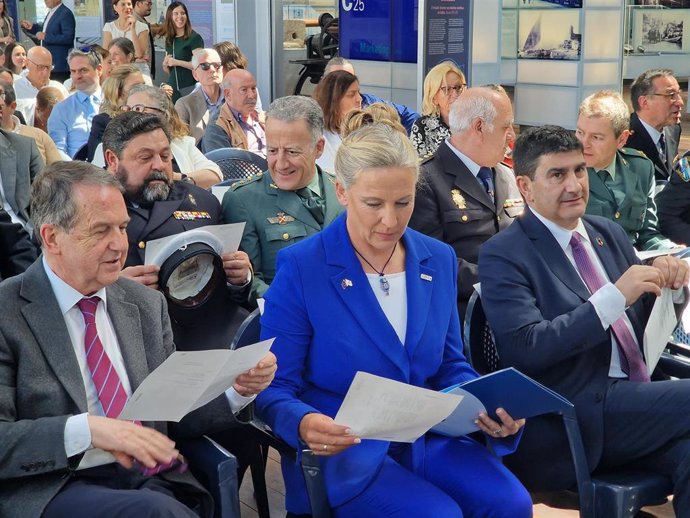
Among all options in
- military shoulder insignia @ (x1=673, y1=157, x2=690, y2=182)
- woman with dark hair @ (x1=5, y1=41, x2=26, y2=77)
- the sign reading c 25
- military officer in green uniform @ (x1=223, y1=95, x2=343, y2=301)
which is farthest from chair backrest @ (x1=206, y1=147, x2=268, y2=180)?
the sign reading c 25

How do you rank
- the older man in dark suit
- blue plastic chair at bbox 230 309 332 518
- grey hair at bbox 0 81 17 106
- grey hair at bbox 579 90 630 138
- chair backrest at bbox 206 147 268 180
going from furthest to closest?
the older man in dark suit < grey hair at bbox 0 81 17 106 < chair backrest at bbox 206 147 268 180 < grey hair at bbox 579 90 630 138 < blue plastic chair at bbox 230 309 332 518

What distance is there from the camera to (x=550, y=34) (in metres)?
12.8

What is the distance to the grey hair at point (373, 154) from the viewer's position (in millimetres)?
2631

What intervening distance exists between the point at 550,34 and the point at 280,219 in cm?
992

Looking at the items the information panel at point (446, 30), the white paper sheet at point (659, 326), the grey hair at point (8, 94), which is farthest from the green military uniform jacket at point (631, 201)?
the information panel at point (446, 30)

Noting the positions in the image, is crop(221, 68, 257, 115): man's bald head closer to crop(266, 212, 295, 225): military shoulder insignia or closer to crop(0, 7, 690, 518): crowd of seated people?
crop(0, 7, 690, 518): crowd of seated people

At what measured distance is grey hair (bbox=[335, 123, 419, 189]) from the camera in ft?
8.63

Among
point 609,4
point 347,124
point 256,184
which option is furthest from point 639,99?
point 609,4

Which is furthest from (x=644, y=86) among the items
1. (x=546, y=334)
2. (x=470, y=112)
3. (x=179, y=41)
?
(x=179, y=41)

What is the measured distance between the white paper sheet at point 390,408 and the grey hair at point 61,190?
0.79 metres

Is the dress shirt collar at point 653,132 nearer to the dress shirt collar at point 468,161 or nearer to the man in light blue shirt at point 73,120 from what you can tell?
the dress shirt collar at point 468,161

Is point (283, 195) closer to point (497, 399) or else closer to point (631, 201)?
point (497, 399)

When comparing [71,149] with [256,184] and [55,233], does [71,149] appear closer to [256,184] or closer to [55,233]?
[256,184]

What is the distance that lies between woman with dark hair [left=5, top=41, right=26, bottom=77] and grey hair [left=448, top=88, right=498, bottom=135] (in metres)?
6.91
